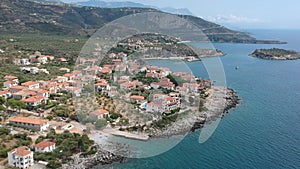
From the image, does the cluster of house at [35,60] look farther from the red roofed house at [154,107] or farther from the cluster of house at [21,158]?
the cluster of house at [21,158]

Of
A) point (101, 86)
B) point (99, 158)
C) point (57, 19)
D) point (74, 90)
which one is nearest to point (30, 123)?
point (99, 158)

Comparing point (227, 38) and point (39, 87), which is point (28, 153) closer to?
point (39, 87)

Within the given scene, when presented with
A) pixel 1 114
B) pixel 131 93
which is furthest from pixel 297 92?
pixel 1 114

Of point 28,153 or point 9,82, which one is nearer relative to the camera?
point 28,153

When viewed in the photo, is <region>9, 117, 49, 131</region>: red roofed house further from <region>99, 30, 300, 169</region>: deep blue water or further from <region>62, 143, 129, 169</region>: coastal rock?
<region>99, 30, 300, 169</region>: deep blue water

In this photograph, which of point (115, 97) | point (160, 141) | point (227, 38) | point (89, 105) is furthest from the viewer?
point (227, 38)

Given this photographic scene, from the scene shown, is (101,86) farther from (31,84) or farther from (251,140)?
(251,140)
